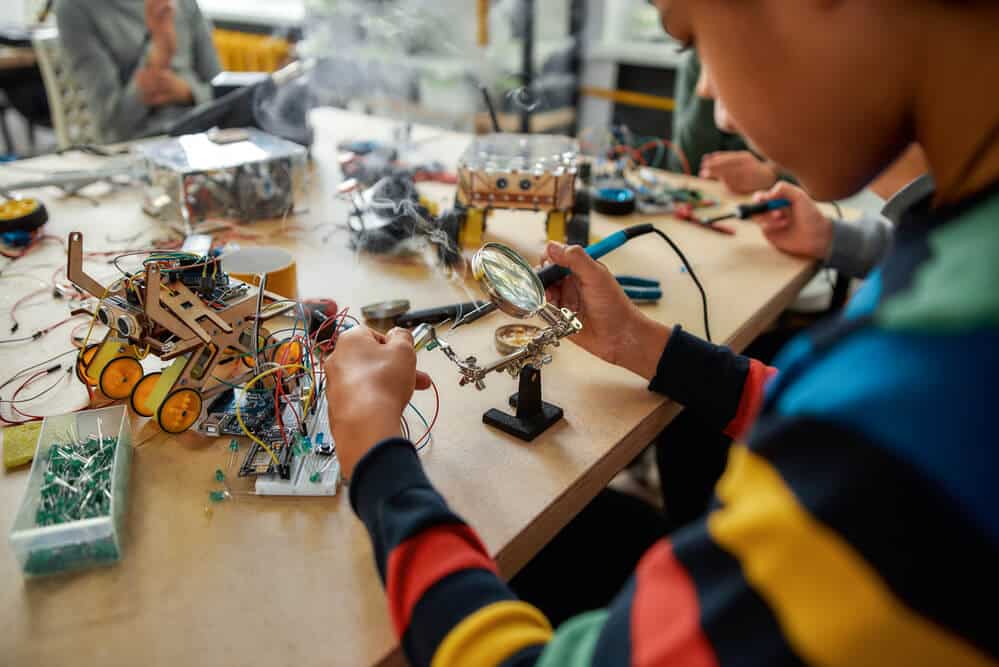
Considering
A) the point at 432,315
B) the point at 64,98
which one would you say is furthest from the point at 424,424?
the point at 64,98

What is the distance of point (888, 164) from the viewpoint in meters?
0.50

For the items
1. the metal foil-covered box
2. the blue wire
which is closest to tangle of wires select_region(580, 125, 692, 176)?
the metal foil-covered box

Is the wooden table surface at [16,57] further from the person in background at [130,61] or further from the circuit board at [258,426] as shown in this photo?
the circuit board at [258,426]

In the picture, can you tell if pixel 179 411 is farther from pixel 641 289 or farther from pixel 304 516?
pixel 641 289

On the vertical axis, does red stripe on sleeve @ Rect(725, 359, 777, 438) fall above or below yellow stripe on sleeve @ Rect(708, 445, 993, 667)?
below

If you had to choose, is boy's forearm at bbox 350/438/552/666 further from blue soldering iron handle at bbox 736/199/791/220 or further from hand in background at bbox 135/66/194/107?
hand in background at bbox 135/66/194/107

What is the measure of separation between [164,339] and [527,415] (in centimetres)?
43

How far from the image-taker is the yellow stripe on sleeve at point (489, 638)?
501 mm

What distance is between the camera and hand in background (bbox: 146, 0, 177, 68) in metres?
2.17

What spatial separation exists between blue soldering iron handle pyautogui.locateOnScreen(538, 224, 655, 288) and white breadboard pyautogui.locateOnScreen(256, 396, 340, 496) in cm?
35

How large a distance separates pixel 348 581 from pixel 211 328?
1.16 feet

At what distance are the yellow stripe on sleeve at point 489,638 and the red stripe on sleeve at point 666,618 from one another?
0.36 feet

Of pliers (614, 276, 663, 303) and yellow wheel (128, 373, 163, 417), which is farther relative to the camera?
pliers (614, 276, 663, 303)

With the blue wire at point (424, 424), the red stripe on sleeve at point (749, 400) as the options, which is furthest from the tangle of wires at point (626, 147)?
the blue wire at point (424, 424)
